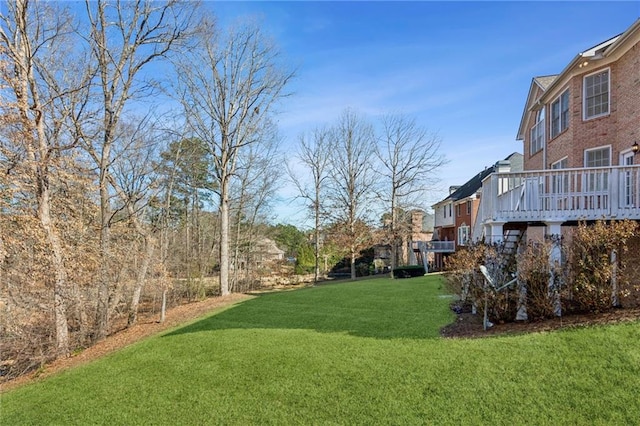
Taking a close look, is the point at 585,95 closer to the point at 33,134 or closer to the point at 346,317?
the point at 346,317

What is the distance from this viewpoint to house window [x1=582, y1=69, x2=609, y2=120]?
10477mm

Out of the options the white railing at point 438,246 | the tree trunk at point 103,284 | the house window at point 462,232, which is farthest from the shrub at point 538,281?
the white railing at point 438,246

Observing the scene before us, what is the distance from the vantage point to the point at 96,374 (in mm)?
7156

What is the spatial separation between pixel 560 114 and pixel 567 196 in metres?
6.40

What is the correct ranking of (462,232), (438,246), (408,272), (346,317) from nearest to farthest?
(346,317)
(408,272)
(462,232)
(438,246)

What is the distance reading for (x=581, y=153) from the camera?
1097 centimetres

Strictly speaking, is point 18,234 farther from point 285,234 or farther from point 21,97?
point 285,234

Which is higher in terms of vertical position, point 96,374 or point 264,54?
point 264,54

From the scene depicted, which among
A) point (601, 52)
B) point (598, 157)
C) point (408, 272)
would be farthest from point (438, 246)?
point (601, 52)

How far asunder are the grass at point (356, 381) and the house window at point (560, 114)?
864cm

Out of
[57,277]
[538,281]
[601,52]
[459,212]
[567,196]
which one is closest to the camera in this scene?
[538,281]

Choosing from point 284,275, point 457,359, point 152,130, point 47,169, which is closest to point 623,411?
point 457,359

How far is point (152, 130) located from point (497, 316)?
13596 mm

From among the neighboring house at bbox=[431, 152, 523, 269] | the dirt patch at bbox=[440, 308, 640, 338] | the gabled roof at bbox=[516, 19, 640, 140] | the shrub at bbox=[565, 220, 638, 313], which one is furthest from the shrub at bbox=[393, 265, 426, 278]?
the shrub at bbox=[565, 220, 638, 313]
